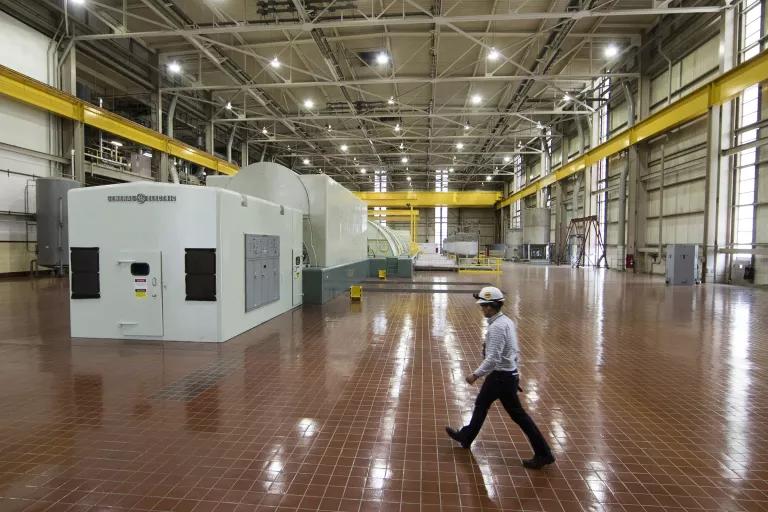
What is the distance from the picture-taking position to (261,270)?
7.32 meters

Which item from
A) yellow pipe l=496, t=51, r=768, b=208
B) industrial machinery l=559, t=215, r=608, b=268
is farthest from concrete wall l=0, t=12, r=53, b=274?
industrial machinery l=559, t=215, r=608, b=268

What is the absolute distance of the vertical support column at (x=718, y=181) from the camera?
13.8m

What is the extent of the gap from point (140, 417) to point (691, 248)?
17.5 m

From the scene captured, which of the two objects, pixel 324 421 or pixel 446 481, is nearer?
pixel 446 481

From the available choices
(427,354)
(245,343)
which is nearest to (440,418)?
(427,354)

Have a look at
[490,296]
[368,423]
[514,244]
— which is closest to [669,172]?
[514,244]

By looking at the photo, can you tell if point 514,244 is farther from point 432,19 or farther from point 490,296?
point 490,296

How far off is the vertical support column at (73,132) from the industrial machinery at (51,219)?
1.20 meters

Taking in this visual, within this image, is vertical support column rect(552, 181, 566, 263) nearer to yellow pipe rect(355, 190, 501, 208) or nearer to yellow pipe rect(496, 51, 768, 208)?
yellow pipe rect(496, 51, 768, 208)

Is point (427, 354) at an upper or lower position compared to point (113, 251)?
lower

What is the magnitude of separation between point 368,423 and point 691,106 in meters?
17.6

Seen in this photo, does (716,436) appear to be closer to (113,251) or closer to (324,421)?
(324,421)

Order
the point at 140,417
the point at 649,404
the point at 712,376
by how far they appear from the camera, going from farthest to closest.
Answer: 1. the point at 712,376
2. the point at 649,404
3. the point at 140,417

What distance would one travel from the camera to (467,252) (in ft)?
82.8
